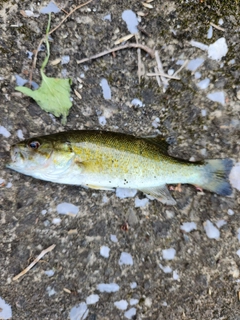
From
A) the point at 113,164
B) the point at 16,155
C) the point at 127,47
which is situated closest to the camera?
the point at 16,155

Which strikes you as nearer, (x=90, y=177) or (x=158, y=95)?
(x=90, y=177)

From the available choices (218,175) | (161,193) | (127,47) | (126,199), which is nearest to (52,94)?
(127,47)

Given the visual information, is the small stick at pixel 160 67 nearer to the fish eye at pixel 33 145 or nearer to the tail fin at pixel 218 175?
the tail fin at pixel 218 175

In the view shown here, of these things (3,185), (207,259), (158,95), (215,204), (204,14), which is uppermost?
(204,14)

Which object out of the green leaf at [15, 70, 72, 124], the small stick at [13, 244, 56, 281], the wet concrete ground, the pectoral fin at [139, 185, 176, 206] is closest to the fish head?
the wet concrete ground

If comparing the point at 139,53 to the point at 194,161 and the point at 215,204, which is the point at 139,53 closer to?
the point at 194,161

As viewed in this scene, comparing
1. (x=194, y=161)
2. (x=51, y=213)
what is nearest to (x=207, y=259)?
(x=194, y=161)

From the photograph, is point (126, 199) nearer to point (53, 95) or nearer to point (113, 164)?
point (113, 164)
